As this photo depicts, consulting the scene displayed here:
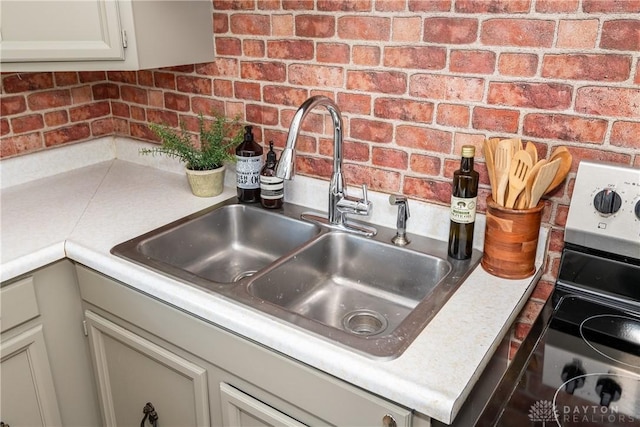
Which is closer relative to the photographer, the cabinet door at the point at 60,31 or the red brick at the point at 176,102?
the cabinet door at the point at 60,31

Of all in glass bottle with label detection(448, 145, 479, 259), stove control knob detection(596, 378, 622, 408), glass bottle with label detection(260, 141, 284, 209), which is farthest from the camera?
glass bottle with label detection(260, 141, 284, 209)

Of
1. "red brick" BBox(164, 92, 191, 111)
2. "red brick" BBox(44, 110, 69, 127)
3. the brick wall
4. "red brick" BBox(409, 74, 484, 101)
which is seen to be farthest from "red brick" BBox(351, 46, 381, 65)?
"red brick" BBox(44, 110, 69, 127)

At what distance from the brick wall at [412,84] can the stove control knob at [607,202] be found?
0.29 feet

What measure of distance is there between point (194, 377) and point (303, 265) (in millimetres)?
→ 382

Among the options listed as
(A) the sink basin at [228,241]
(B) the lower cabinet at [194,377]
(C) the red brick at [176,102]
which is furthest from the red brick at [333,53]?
(B) the lower cabinet at [194,377]

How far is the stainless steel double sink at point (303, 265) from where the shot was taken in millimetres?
1248

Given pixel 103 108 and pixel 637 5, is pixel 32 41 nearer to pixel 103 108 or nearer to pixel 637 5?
pixel 103 108

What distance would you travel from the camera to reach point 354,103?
1479mm

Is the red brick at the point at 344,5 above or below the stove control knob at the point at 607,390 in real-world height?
above

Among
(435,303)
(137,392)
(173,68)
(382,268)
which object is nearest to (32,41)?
→ (173,68)

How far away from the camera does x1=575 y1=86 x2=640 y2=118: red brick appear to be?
1.10 metres

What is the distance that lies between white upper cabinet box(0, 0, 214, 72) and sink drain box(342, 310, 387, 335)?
0.93m

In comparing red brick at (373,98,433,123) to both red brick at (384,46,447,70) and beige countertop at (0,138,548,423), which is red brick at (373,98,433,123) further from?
beige countertop at (0,138,548,423)

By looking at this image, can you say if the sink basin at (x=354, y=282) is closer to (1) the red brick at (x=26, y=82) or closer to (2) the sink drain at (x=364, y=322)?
(2) the sink drain at (x=364, y=322)
